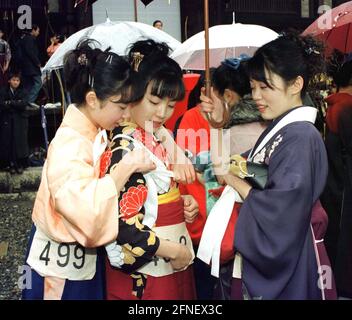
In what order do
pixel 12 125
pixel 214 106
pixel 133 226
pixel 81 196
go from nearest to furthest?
pixel 81 196 < pixel 133 226 < pixel 214 106 < pixel 12 125

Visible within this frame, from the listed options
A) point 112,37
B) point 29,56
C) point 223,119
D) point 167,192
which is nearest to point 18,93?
point 29,56

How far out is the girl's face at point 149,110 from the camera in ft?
8.89

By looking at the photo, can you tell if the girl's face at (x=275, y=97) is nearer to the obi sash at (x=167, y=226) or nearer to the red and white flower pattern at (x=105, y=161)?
the obi sash at (x=167, y=226)

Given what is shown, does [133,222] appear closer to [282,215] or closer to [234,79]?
[282,215]

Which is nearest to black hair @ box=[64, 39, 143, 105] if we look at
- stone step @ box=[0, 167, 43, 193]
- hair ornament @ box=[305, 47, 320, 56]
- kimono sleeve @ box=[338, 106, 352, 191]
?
hair ornament @ box=[305, 47, 320, 56]

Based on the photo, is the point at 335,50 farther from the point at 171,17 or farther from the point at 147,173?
the point at 171,17

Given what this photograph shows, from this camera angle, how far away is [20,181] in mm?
8742

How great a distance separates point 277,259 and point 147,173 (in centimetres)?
72

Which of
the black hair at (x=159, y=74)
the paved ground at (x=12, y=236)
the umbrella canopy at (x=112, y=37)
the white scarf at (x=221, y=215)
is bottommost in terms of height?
the paved ground at (x=12, y=236)

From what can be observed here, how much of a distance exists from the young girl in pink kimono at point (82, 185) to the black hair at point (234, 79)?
1037 millimetres

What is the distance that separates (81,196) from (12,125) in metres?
6.76

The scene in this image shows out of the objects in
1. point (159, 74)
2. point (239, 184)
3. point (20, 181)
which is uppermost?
point (159, 74)

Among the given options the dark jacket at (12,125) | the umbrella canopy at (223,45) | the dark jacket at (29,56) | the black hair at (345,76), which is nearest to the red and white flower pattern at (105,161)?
the umbrella canopy at (223,45)

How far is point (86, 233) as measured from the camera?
231 centimetres
